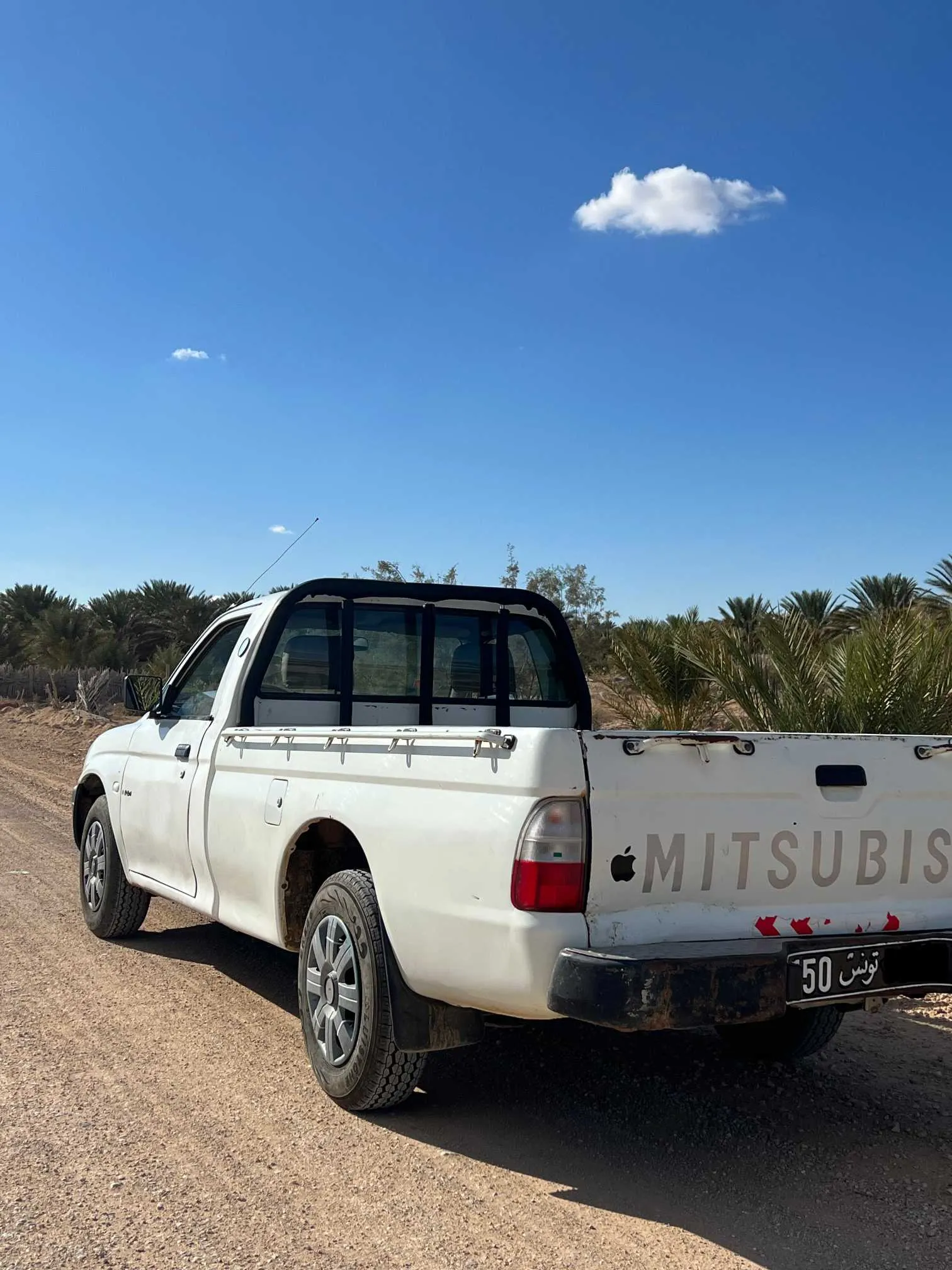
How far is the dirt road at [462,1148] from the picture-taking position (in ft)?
10.8

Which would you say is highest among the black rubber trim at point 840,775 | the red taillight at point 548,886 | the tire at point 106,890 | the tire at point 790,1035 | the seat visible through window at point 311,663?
the seat visible through window at point 311,663

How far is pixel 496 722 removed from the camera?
20.1 ft

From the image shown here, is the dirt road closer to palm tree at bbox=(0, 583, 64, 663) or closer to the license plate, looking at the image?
the license plate

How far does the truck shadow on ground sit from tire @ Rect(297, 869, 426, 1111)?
20 cm

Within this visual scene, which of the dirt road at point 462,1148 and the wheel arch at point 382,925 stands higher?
the wheel arch at point 382,925

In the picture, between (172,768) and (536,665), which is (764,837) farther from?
(172,768)

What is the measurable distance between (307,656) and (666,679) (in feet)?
22.4

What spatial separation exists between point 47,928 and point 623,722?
799cm

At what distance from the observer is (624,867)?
350 cm

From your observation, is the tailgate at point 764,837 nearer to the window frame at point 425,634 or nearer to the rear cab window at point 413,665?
the window frame at point 425,634

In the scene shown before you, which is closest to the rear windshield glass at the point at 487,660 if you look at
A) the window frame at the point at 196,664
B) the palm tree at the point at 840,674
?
the window frame at the point at 196,664

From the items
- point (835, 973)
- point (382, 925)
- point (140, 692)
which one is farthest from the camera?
point (140, 692)

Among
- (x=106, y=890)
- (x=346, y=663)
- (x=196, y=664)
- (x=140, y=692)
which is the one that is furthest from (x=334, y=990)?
(x=140, y=692)

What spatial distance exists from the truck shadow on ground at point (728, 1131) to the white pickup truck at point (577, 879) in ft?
1.05
